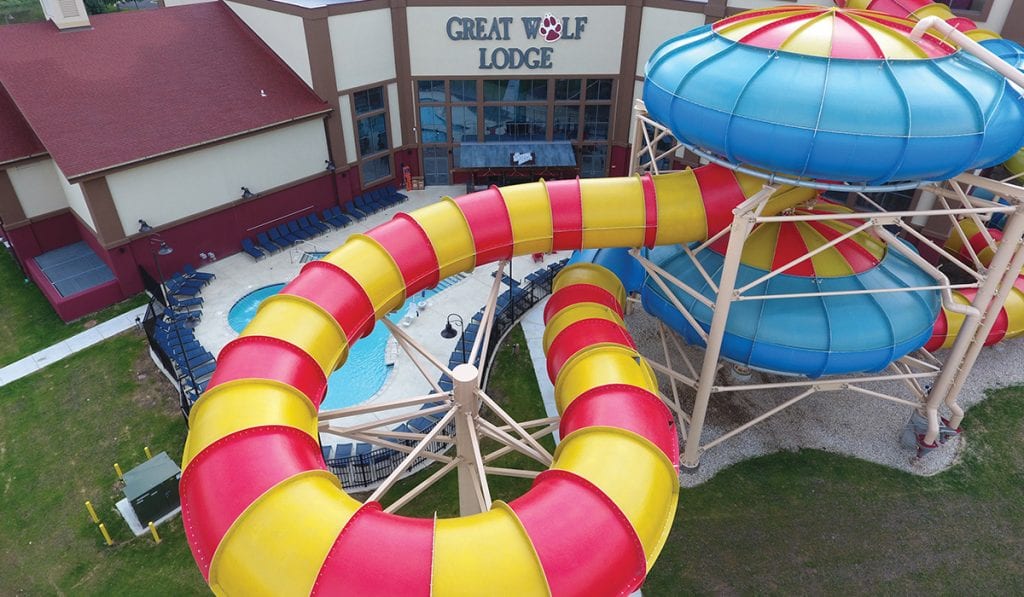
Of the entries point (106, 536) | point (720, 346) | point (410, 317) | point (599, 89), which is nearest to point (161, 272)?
point (410, 317)

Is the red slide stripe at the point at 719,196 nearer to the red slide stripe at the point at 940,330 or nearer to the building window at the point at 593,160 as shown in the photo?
the red slide stripe at the point at 940,330

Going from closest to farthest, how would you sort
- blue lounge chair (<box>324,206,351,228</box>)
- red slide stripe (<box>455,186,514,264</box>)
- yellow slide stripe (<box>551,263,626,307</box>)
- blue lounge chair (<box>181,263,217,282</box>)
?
red slide stripe (<box>455,186,514,264</box>) → yellow slide stripe (<box>551,263,626,307</box>) → blue lounge chair (<box>181,263,217,282</box>) → blue lounge chair (<box>324,206,351,228</box>)

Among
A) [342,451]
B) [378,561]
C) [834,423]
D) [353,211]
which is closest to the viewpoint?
[378,561]

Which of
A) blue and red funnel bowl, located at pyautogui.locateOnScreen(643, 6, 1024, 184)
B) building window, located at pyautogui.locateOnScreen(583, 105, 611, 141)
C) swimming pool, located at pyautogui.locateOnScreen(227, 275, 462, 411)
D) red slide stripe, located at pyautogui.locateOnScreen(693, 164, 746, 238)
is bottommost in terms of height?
swimming pool, located at pyautogui.locateOnScreen(227, 275, 462, 411)

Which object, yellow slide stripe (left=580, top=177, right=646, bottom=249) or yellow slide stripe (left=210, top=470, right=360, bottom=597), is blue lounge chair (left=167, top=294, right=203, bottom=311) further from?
yellow slide stripe (left=210, top=470, right=360, bottom=597)

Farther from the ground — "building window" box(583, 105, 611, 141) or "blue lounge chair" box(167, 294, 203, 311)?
"building window" box(583, 105, 611, 141)

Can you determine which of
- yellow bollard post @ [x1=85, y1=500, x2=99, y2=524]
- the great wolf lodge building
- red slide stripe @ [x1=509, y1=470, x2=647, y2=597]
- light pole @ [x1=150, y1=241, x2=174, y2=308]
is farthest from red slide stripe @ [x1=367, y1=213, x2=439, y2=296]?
the great wolf lodge building

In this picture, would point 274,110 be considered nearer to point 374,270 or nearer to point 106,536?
point 374,270
